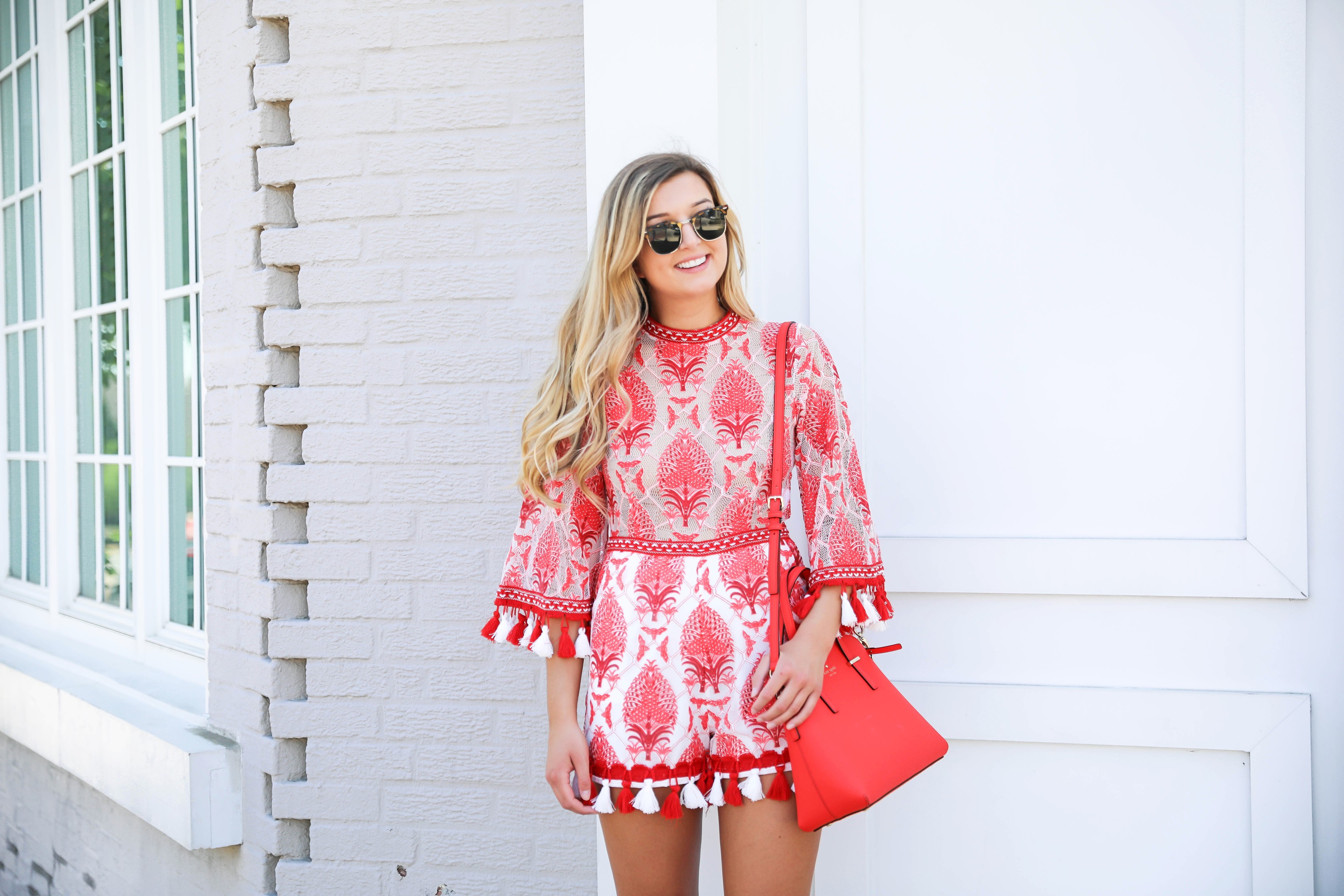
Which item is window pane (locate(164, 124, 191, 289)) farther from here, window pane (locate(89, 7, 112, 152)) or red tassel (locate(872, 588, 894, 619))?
red tassel (locate(872, 588, 894, 619))

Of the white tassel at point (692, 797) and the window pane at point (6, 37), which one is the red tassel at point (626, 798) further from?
the window pane at point (6, 37)

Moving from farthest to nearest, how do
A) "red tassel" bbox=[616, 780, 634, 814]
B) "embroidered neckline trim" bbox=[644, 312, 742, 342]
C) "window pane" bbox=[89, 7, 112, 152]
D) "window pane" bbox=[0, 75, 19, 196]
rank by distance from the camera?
"window pane" bbox=[0, 75, 19, 196] < "window pane" bbox=[89, 7, 112, 152] < "embroidered neckline trim" bbox=[644, 312, 742, 342] < "red tassel" bbox=[616, 780, 634, 814]

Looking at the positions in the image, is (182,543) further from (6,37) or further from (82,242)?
(6,37)

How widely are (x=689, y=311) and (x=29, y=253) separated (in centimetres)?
372

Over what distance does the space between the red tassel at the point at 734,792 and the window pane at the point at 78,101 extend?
3.58m

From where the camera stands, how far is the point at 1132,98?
1876 mm

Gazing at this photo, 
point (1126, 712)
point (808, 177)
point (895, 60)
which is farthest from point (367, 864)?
point (895, 60)

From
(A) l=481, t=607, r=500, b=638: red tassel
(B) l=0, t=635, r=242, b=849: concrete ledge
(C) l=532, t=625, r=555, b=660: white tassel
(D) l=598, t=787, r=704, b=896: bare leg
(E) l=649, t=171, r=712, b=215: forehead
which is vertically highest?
(E) l=649, t=171, r=712, b=215: forehead

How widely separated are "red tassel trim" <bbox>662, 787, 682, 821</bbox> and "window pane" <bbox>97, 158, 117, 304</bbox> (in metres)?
3.03

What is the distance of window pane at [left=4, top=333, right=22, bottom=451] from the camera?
4.16m

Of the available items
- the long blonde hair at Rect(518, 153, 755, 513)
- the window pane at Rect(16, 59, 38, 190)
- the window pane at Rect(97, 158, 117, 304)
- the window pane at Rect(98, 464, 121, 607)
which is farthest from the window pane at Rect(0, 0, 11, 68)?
the long blonde hair at Rect(518, 153, 755, 513)

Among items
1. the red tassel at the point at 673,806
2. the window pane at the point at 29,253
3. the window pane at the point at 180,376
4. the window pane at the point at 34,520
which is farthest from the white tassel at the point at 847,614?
the window pane at the point at 29,253

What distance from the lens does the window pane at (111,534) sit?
346 cm

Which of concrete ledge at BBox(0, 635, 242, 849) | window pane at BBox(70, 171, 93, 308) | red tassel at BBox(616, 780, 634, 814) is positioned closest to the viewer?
red tassel at BBox(616, 780, 634, 814)
